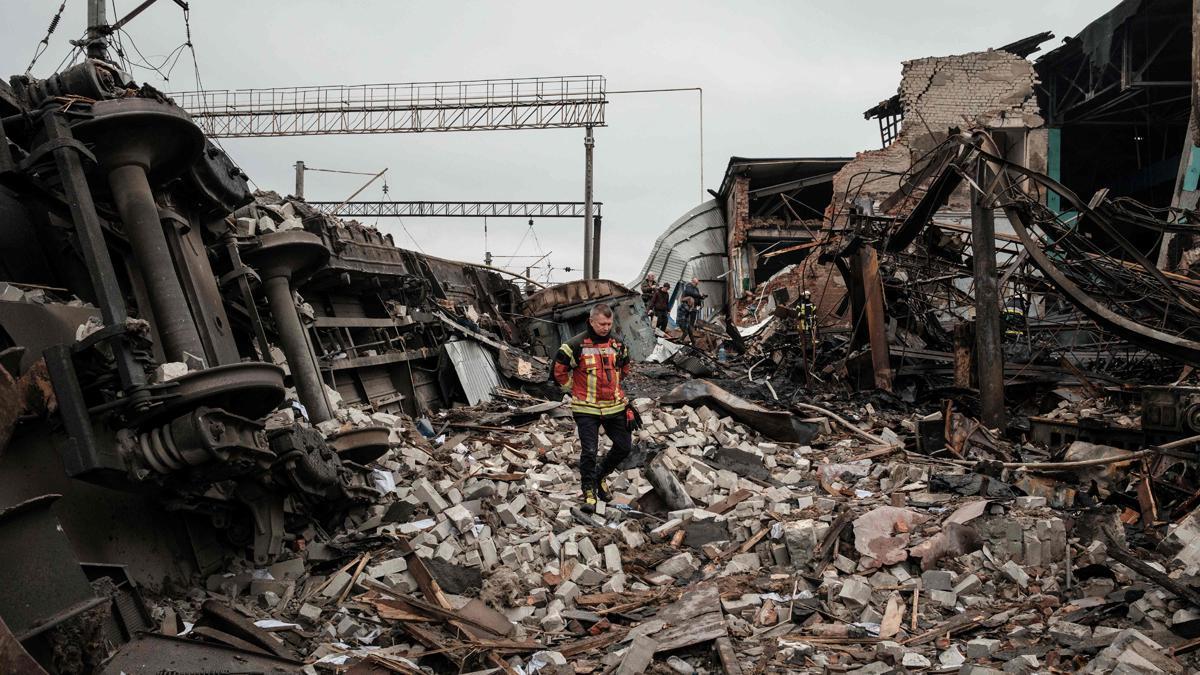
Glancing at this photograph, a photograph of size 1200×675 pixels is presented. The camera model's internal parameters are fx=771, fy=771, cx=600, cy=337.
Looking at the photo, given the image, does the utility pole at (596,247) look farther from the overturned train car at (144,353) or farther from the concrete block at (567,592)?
the concrete block at (567,592)

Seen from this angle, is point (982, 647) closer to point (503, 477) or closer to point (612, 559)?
point (612, 559)

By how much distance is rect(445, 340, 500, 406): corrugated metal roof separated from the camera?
11.8 meters

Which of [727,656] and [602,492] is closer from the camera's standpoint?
[727,656]

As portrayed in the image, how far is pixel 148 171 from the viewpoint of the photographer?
5.02 meters

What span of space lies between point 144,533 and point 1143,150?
25797 millimetres

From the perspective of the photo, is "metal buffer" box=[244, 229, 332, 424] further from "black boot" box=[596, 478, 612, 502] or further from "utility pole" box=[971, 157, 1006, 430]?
"utility pole" box=[971, 157, 1006, 430]

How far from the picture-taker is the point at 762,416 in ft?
31.7

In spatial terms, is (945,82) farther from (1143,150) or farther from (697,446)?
(697,446)

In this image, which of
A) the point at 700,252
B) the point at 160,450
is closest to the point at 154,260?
the point at 160,450

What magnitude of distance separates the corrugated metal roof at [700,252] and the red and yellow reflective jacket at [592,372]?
64.6ft

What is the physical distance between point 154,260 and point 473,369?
7.40 meters

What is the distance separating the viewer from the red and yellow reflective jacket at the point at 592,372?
6.50 meters

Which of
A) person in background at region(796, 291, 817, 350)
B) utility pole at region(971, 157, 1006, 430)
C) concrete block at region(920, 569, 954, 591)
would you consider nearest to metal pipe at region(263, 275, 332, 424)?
concrete block at region(920, 569, 954, 591)

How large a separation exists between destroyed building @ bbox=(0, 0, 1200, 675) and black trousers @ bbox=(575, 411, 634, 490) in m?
0.28
